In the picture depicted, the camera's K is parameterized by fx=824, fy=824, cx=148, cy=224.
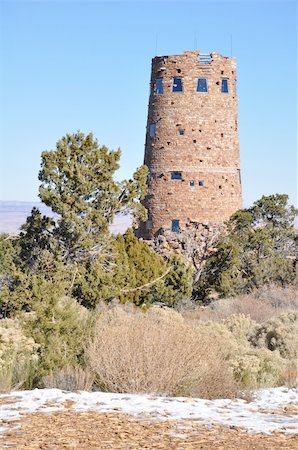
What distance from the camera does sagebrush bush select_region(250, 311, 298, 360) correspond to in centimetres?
1580

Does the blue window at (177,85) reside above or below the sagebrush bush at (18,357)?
above

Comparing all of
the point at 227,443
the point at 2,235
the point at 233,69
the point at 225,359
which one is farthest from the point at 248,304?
the point at 233,69

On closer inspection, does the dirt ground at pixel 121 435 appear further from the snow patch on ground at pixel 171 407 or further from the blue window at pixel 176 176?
the blue window at pixel 176 176

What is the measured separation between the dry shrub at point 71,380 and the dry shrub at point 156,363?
0.17 metres

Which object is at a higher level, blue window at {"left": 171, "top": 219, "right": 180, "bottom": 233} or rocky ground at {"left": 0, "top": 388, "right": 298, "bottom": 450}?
blue window at {"left": 171, "top": 219, "right": 180, "bottom": 233}

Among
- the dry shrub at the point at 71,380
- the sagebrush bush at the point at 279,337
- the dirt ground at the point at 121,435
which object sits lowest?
the dirt ground at the point at 121,435

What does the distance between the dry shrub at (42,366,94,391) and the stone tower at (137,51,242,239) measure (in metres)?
26.8

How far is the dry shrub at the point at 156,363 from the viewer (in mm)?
10664

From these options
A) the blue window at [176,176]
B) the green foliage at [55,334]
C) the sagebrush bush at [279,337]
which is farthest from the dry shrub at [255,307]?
the blue window at [176,176]

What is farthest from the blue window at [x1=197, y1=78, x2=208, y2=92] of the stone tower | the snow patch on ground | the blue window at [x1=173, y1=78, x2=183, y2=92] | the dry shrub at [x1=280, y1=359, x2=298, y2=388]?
the snow patch on ground

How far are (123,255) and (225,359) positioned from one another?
1022cm

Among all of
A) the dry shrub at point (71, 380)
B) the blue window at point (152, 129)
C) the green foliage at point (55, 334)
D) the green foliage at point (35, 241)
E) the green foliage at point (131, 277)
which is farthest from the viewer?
the blue window at point (152, 129)

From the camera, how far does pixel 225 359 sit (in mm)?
12789

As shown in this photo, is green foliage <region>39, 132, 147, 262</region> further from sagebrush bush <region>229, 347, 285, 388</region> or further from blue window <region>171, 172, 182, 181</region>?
blue window <region>171, 172, 182, 181</region>
